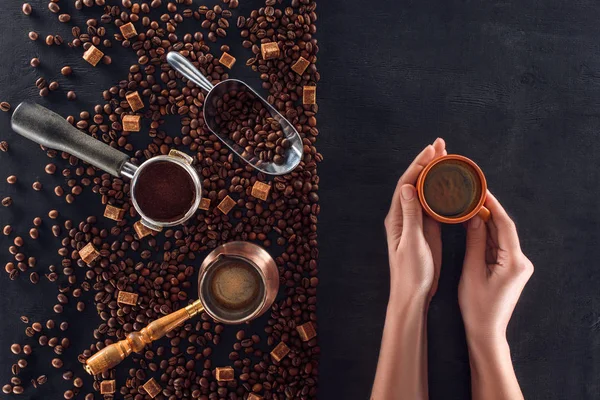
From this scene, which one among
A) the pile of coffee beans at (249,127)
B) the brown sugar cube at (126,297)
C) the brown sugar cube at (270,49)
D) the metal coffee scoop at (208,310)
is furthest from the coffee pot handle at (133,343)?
the brown sugar cube at (270,49)

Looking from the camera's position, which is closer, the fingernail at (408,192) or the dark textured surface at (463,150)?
the fingernail at (408,192)

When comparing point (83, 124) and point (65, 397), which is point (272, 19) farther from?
point (65, 397)

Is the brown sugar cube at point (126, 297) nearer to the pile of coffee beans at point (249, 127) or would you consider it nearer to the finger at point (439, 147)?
the pile of coffee beans at point (249, 127)

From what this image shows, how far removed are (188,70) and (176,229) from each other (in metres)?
0.37

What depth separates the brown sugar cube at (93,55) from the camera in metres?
1.23

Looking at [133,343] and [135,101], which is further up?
[135,101]

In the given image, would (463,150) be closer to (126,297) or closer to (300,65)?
(300,65)

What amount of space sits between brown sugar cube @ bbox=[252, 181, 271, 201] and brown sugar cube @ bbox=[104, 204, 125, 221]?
31 cm

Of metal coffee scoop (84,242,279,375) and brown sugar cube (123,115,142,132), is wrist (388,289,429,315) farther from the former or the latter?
brown sugar cube (123,115,142,132)

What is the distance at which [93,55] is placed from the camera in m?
1.23

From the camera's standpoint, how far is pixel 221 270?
1.13 meters

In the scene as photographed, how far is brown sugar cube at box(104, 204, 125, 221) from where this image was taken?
1.23 meters

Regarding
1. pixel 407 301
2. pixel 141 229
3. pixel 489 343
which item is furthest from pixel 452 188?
pixel 141 229

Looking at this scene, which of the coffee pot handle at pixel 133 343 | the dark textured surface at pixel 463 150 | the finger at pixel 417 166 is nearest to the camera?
the coffee pot handle at pixel 133 343
